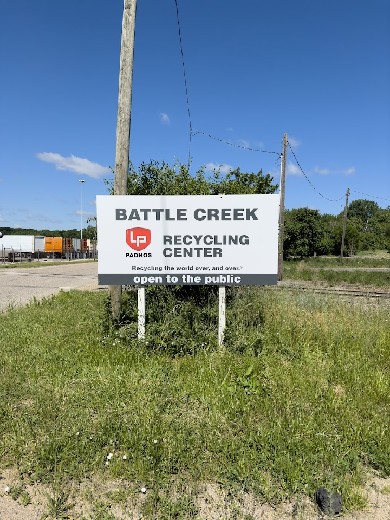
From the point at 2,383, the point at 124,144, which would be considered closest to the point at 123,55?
the point at 124,144

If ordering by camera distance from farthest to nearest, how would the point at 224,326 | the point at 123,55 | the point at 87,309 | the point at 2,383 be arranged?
the point at 87,309, the point at 123,55, the point at 224,326, the point at 2,383

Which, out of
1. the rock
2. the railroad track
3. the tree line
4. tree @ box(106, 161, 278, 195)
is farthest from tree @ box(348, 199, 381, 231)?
the rock

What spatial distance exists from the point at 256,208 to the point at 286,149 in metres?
15.9

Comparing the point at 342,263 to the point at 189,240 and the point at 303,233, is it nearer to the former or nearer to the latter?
the point at 303,233

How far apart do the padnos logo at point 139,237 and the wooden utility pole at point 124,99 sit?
1.01m

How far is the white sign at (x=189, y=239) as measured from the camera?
5.71 m

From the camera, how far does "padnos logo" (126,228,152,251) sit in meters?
5.79

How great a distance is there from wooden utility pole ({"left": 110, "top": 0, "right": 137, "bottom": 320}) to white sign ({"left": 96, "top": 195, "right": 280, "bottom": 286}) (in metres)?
0.82

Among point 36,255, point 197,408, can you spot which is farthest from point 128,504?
point 36,255

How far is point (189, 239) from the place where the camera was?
18.9 feet

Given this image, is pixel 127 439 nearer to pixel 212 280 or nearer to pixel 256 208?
pixel 212 280

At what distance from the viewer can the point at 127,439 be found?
10.1ft

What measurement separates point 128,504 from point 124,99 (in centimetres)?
619

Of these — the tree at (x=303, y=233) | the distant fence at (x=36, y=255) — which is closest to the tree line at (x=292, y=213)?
the tree at (x=303, y=233)
